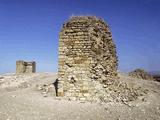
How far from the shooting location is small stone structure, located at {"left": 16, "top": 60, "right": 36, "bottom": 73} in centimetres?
3098

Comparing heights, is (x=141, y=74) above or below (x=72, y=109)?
above

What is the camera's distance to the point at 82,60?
1428 cm

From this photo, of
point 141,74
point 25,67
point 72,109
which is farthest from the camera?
point 25,67

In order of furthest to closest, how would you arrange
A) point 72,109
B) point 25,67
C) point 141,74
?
1. point 25,67
2. point 141,74
3. point 72,109

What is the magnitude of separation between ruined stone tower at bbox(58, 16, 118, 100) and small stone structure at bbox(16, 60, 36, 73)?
56.1 ft

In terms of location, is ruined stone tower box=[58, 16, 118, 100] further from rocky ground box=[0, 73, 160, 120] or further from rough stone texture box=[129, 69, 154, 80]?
rough stone texture box=[129, 69, 154, 80]

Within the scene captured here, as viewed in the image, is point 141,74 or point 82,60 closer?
point 82,60

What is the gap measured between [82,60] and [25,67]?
18.4 meters

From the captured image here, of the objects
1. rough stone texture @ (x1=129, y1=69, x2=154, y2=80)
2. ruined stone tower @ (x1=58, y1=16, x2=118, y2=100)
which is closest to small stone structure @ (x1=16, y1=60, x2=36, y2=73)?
rough stone texture @ (x1=129, y1=69, x2=154, y2=80)

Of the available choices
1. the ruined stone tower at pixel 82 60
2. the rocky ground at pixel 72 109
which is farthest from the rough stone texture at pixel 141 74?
the ruined stone tower at pixel 82 60

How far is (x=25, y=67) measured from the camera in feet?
104

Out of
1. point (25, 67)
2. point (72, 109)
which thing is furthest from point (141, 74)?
point (72, 109)

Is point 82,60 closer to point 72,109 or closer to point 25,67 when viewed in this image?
point 72,109

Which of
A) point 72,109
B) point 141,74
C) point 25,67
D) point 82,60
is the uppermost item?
point 82,60
